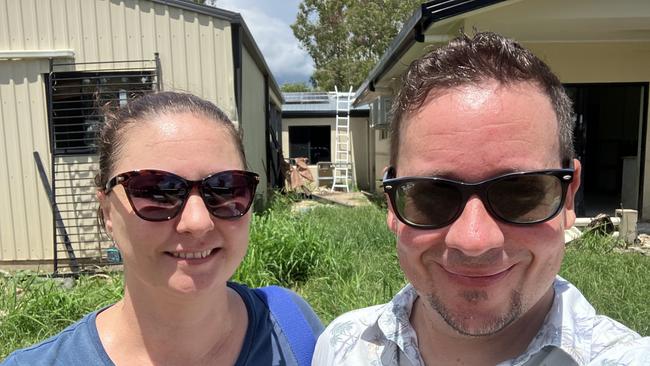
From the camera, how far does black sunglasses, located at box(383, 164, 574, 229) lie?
1.07 m

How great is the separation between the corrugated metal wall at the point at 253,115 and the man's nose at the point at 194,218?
5.85m

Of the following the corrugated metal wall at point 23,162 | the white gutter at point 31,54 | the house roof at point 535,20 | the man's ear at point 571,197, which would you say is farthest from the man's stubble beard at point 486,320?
the corrugated metal wall at point 23,162

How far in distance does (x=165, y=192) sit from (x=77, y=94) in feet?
20.2

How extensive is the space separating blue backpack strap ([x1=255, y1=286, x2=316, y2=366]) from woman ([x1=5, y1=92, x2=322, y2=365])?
0.03 meters

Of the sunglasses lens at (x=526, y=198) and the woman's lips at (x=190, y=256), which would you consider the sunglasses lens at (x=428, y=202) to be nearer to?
the sunglasses lens at (x=526, y=198)

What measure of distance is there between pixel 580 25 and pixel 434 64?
6.62 m

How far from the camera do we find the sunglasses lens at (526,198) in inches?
42.3

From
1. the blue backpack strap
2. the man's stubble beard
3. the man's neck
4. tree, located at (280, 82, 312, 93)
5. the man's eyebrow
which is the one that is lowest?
the blue backpack strap

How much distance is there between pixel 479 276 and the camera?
1088 millimetres

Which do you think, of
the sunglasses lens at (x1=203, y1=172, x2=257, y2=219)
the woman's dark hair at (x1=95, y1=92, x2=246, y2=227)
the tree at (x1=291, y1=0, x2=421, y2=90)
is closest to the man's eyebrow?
→ the sunglasses lens at (x1=203, y1=172, x2=257, y2=219)

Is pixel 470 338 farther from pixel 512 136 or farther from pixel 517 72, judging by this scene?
pixel 517 72

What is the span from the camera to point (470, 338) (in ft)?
3.86

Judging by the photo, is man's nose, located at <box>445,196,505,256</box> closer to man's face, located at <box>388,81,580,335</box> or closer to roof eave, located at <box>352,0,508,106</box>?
man's face, located at <box>388,81,580,335</box>

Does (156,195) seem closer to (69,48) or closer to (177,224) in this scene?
(177,224)
